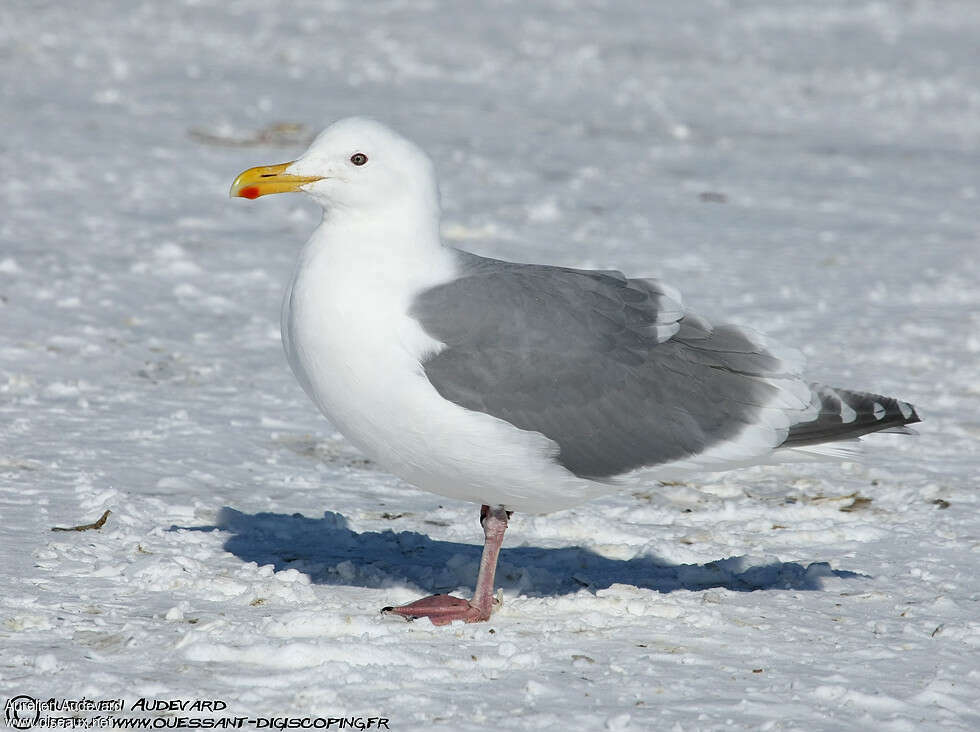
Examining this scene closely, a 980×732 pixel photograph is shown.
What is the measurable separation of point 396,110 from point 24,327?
684cm

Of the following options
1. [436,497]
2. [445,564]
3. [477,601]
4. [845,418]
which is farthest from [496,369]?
[436,497]

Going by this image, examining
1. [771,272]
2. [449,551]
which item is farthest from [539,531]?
[771,272]

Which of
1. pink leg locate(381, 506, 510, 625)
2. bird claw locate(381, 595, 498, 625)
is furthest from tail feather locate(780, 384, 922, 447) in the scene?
bird claw locate(381, 595, 498, 625)

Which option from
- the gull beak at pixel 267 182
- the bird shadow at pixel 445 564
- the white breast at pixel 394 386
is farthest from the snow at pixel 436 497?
the gull beak at pixel 267 182

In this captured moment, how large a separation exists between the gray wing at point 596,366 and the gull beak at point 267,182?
62 centimetres

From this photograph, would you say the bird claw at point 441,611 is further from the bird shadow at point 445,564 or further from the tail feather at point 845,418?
the tail feather at point 845,418

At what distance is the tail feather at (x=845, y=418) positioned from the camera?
4.71 metres

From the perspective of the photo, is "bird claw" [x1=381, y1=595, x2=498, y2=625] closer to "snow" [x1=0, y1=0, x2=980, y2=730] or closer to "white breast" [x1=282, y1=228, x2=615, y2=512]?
"snow" [x1=0, y1=0, x2=980, y2=730]

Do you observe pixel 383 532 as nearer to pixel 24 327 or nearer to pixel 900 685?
pixel 900 685

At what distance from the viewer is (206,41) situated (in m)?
15.6

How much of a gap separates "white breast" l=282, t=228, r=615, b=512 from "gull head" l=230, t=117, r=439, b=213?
0.19 meters

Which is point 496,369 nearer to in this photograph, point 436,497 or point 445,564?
point 445,564

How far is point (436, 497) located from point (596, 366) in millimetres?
1561

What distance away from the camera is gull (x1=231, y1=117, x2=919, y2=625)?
14.4 ft
